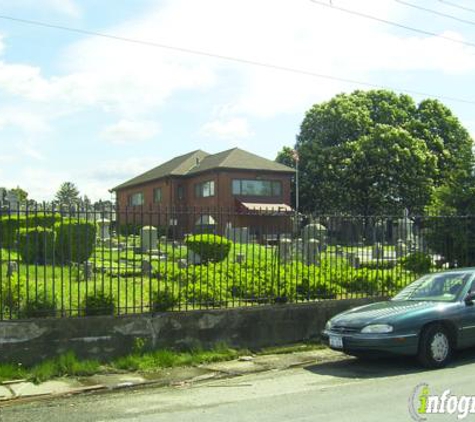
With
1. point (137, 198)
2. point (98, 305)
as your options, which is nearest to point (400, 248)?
point (98, 305)

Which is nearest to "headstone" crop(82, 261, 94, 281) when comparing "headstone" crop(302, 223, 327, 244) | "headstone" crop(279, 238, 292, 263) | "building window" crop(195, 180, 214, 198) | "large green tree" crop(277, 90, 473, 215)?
"headstone" crop(279, 238, 292, 263)

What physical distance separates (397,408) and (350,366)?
303 centimetres

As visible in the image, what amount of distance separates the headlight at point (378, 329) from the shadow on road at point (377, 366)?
56 centimetres

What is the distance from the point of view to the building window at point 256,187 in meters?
46.5

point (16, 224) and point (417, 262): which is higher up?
point (16, 224)

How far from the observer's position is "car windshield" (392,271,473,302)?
9672mm

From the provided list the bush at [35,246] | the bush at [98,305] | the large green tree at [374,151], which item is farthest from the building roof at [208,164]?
the bush at [98,305]

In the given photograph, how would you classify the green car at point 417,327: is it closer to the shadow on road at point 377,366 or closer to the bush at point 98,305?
the shadow on road at point 377,366

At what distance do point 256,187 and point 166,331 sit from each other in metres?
37.1

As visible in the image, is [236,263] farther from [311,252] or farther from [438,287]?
[438,287]

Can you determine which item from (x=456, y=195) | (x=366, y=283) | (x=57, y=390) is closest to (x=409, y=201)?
(x=456, y=195)

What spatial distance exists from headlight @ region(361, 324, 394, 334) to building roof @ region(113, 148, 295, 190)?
122 ft

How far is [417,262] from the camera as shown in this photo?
14.1 meters

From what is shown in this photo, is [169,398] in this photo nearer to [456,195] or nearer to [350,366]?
[350,366]
